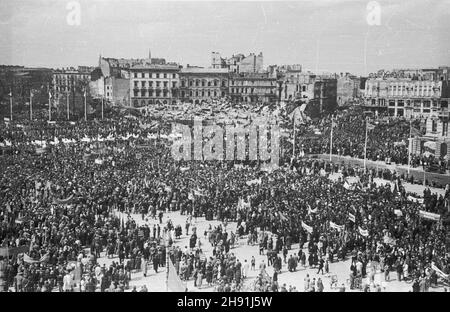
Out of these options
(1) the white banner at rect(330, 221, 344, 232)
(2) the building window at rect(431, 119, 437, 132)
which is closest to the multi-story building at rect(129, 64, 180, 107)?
(2) the building window at rect(431, 119, 437, 132)

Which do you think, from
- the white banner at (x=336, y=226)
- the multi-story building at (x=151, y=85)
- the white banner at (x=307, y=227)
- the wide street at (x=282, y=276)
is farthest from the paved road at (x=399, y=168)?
the multi-story building at (x=151, y=85)

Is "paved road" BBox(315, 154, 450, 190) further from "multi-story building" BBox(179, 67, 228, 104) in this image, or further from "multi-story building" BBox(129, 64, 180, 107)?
"multi-story building" BBox(129, 64, 180, 107)

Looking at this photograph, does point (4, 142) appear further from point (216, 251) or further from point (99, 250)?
Result: point (216, 251)

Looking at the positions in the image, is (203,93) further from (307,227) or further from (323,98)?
(307,227)

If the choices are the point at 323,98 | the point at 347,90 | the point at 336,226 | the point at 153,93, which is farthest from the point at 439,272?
the point at 347,90

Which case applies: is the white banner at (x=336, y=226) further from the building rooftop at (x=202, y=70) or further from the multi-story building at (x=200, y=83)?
the building rooftop at (x=202, y=70)
